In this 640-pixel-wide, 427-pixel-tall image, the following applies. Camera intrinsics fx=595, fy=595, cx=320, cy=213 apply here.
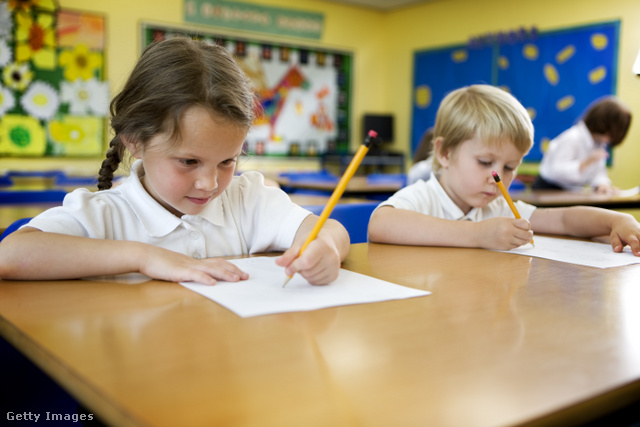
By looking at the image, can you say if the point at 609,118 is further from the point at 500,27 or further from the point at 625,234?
the point at 500,27

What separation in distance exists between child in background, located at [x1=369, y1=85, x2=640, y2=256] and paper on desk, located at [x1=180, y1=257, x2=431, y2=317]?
394mm

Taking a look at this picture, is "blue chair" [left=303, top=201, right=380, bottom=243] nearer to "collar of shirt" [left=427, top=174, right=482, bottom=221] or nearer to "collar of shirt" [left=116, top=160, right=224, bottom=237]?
"collar of shirt" [left=427, top=174, right=482, bottom=221]

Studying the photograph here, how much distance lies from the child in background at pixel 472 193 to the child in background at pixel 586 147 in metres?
2.30

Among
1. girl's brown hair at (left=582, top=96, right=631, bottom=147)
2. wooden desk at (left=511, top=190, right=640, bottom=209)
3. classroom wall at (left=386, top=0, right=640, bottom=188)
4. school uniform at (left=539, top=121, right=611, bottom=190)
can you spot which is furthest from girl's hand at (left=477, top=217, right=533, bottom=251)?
classroom wall at (left=386, top=0, right=640, bottom=188)

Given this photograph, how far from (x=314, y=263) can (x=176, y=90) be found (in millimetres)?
410

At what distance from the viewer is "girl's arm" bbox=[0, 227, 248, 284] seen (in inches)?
30.1

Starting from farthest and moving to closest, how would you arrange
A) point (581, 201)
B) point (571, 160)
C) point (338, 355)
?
point (571, 160), point (581, 201), point (338, 355)

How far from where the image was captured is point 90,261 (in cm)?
79

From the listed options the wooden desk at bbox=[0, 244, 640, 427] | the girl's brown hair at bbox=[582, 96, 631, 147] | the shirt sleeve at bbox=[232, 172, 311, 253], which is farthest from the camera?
the girl's brown hair at bbox=[582, 96, 631, 147]

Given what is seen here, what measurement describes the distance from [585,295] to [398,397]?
439mm

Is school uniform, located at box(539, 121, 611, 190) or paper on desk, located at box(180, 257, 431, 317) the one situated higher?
school uniform, located at box(539, 121, 611, 190)

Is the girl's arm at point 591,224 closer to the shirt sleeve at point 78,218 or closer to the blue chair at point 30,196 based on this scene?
the shirt sleeve at point 78,218

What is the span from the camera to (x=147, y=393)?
413 mm

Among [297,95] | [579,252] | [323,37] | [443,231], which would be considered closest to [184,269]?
[443,231]
